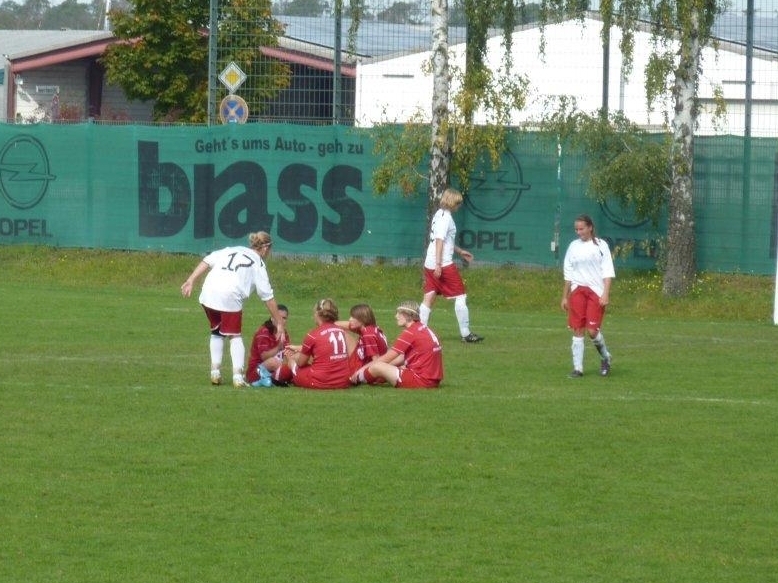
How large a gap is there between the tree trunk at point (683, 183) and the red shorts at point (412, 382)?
10510 mm

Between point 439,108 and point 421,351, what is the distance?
38.5 feet

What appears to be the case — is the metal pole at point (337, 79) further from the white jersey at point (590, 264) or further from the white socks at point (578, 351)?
the white socks at point (578, 351)

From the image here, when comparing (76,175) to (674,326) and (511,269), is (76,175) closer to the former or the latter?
(511,269)

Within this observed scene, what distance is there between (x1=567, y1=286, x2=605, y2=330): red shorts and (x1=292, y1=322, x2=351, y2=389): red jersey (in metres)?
2.51

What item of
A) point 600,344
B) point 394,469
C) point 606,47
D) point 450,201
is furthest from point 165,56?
point 394,469

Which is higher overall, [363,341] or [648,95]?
[648,95]

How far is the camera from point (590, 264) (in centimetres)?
1462

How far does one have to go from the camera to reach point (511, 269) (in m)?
25.3

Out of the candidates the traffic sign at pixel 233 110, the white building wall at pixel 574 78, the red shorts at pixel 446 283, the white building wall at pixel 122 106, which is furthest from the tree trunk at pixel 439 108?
the white building wall at pixel 122 106

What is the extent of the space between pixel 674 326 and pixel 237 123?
9.94 meters

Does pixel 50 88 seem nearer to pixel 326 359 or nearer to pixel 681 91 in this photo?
pixel 681 91

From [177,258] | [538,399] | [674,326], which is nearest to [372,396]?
[538,399]

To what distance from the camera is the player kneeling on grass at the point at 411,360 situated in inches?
531

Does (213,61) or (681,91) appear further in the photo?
(213,61)
